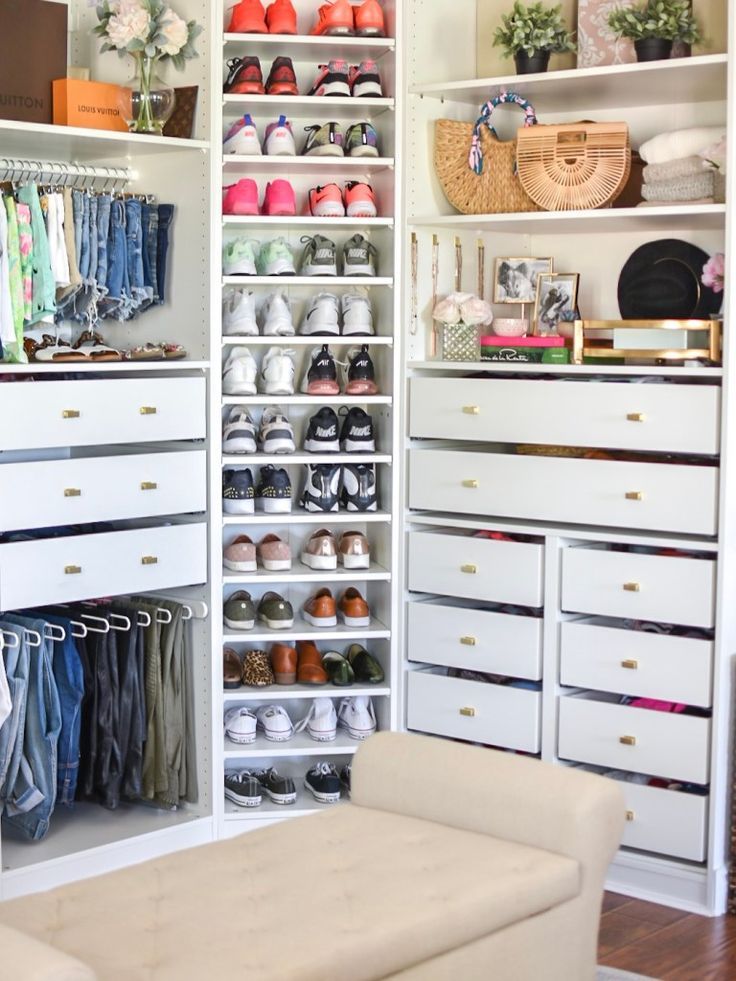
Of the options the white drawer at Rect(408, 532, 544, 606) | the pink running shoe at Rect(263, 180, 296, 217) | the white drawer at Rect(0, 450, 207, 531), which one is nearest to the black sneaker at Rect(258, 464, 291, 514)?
the white drawer at Rect(0, 450, 207, 531)

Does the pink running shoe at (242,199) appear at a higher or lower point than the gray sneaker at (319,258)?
higher

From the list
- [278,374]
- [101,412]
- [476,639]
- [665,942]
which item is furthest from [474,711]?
[101,412]

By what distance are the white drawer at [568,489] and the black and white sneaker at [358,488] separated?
129 millimetres

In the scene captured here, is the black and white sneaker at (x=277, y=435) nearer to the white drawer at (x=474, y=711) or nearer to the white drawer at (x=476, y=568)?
the white drawer at (x=476, y=568)

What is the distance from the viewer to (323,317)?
392cm

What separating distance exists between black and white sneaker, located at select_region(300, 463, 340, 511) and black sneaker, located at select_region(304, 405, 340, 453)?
61 millimetres

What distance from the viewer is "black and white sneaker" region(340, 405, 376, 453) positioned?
3975mm

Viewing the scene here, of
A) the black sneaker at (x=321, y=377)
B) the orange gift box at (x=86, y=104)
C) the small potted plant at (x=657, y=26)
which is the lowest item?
the black sneaker at (x=321, y=377)

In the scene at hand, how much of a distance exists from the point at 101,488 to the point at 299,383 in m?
0.90

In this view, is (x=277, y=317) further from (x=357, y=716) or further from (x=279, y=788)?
(x=279, y=788)

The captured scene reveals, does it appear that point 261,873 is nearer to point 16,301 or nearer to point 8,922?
point 8,922

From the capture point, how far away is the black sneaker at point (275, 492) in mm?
3957

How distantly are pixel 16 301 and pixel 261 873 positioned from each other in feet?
5.50

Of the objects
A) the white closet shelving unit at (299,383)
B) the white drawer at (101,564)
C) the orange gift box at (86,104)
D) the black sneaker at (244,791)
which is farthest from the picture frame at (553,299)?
the black sneaker at (244,791)
